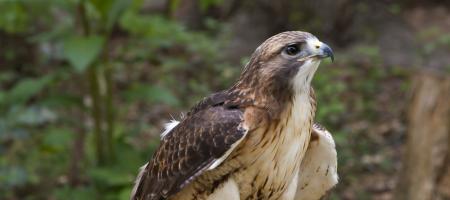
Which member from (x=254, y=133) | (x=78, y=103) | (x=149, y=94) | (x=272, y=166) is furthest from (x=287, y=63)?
(x=78, y=103)

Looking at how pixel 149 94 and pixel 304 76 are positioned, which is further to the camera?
pixel 149 94

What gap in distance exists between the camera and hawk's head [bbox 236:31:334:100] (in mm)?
3270

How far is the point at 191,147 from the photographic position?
3.45 meters

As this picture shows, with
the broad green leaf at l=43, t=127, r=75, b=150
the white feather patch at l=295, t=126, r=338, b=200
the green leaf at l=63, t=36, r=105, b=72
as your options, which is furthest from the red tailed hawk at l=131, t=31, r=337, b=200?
the broad green leaf at l=43, t=127, r=75, b=150

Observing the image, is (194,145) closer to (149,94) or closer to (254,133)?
(254,133)

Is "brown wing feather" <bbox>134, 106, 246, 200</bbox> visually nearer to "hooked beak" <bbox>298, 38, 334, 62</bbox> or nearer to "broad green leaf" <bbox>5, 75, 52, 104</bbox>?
"hooked beak" <bbox>298, 38, 334, 62</bbox>

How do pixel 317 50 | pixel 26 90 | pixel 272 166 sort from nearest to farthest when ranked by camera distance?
pixel 317 50
pixel 272 166
pixel 26 90

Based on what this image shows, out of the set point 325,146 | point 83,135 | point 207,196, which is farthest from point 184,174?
point 83,135

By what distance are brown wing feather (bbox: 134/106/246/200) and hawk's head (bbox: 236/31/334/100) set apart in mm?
176

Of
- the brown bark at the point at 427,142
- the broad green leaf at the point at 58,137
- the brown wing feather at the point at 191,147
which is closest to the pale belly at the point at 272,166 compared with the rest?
the brown wing feather at the point at 191,147

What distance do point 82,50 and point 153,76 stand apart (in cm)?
409

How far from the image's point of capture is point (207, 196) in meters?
3.48

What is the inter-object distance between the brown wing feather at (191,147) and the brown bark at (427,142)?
9.54 feet

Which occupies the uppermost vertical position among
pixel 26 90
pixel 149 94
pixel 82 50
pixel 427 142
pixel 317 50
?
pixel 82 50
